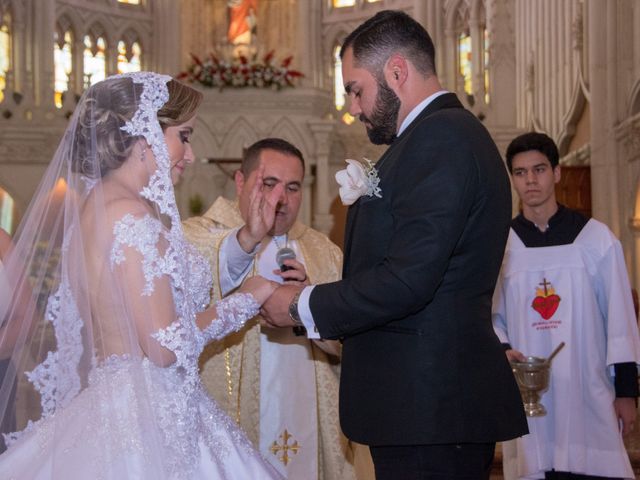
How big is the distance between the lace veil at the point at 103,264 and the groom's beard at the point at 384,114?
639 mm

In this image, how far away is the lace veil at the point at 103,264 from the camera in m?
2.91

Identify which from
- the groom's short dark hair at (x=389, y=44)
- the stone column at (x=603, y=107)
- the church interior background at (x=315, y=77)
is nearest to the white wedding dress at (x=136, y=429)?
the groom's short dark hair at (x=389, y=44)

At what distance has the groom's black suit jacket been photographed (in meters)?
2.71

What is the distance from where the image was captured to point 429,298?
2.73 m

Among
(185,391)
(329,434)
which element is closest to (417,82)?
(185,391)

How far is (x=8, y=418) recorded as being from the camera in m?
3.10

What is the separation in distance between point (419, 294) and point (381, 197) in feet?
1.17

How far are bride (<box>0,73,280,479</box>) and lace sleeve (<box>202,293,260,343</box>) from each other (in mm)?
75

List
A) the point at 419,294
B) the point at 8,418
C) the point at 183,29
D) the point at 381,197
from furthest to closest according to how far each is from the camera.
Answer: the point at 183,29
the point at 8,418
the point at 381,197
the point at 419,294

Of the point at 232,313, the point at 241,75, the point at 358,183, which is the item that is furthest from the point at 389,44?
the point at 241,75

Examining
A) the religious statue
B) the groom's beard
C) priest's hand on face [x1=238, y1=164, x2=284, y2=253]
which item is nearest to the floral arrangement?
the religious statue

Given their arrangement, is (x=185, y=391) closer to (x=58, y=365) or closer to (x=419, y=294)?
(x=58, y=365)

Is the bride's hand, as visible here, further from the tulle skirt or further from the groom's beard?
the groom's beard

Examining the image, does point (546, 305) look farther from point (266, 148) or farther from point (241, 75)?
point (241, 75)
